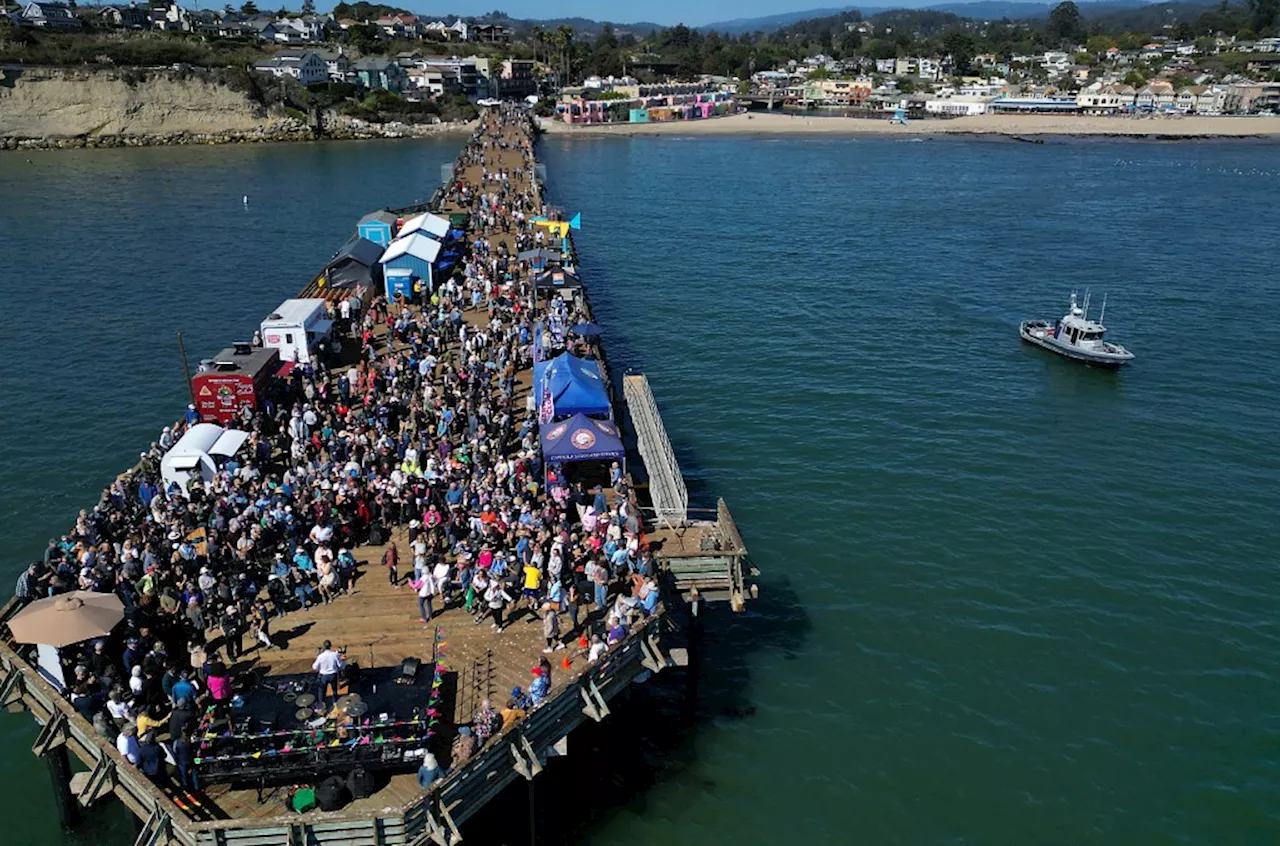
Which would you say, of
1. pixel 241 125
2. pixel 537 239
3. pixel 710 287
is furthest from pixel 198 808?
pixel 241 125

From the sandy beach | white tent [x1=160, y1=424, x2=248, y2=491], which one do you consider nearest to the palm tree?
the sandy beach

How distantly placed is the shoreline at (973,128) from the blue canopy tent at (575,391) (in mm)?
132107

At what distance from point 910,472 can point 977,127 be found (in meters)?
149

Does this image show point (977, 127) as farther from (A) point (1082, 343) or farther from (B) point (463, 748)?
(B) point (463, 748)

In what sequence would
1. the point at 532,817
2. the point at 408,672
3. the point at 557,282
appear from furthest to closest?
1. the point at 557,282
2. the point at 532,817
3. the point at 408,672

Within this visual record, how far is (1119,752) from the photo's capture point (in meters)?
19.3

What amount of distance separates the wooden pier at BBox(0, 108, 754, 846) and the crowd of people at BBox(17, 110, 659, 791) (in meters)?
0.29

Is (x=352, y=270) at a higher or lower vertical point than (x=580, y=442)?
higher

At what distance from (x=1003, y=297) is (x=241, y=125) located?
108282 mm

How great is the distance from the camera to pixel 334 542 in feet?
63.8

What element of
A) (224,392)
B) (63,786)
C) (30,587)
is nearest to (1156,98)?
(224,392)

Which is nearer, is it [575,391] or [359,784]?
[359,784]

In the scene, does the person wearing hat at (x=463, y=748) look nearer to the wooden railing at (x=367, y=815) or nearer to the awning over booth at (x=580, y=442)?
the wooden railing at (x=367, y=815)

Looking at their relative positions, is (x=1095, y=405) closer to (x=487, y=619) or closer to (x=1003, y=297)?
(x=1003, y=297)
